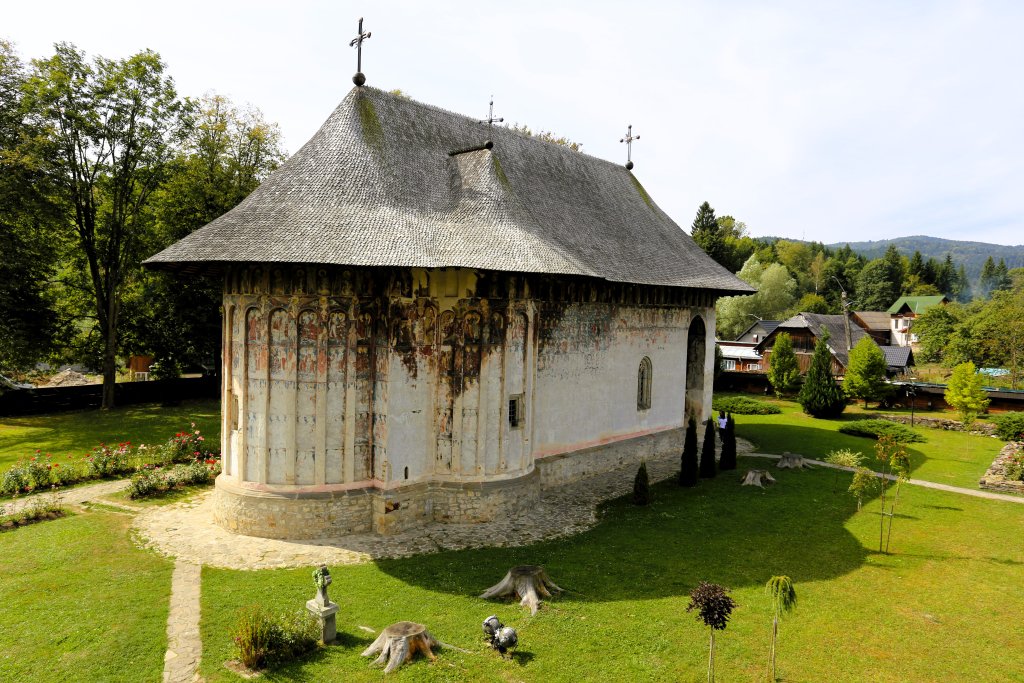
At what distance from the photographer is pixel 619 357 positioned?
838 inches

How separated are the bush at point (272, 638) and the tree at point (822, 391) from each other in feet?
101

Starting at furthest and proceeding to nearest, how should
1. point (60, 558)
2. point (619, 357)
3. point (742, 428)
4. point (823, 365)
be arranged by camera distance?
point (823, 365) → point (742, 428) → point (619, 357) → point (60, 558)

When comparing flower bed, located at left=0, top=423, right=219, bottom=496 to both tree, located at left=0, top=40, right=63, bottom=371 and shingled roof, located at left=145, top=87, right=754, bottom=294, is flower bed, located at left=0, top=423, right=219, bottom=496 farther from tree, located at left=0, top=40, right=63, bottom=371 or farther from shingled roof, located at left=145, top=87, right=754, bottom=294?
tree, located at left=0, top=40, right=63, bottom=371

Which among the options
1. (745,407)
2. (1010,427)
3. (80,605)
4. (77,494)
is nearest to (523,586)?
(80,605)

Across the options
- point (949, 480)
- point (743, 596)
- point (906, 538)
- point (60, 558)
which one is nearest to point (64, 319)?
point (60, 558)

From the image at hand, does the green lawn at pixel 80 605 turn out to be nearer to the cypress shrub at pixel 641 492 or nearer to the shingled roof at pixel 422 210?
the shingled roof at pixel 422 210

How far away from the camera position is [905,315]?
77.4 m

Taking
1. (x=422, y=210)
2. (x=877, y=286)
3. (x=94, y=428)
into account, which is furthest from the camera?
(x=877, y=286)

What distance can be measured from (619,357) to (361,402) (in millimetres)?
9743

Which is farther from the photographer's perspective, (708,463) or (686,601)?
(708,463)

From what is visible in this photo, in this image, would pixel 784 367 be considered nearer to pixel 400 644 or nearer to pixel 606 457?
pixel 606 457

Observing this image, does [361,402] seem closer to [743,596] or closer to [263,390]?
[263,390]

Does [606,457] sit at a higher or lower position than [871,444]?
higher

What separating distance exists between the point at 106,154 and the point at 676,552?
1217 inches
